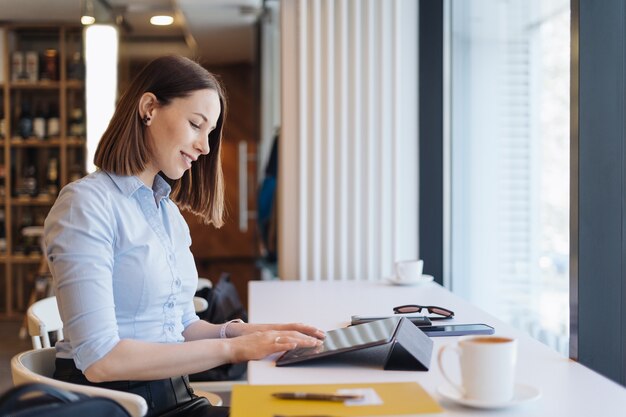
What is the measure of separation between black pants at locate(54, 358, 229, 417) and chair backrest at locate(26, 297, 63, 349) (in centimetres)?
31

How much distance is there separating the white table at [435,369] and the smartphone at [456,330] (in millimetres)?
25

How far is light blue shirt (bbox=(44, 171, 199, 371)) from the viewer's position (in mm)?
1609

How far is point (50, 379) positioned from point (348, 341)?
60 cm

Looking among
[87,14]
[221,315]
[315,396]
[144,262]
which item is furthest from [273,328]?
[87,14]

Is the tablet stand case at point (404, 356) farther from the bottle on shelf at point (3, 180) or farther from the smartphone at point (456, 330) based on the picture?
the bottle on shelf at point (3, 180)

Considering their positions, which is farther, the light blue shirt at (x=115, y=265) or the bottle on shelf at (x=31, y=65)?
the bottle on shelf at (x=31, y=65)

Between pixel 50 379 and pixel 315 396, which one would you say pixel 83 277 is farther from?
pixel 315 396

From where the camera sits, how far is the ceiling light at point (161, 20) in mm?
7101

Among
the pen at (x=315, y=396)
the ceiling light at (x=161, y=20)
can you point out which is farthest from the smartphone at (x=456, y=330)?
the ceiling light at (x=161, y=20)

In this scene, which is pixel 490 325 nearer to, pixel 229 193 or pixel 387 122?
pixel 387 122

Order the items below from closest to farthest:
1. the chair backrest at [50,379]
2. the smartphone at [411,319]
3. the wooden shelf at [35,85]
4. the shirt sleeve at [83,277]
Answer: the chair backrest at [50,379], the shirt sleeve at [83,277], the smartphone at [411,319], the wooden shelf at [35,85]

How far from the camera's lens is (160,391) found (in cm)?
180

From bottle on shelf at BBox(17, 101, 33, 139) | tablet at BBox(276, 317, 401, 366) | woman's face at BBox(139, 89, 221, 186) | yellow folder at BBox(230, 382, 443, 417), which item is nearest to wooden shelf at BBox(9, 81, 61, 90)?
A: bottle on shelf at BBox(17, 101, 33, 139)

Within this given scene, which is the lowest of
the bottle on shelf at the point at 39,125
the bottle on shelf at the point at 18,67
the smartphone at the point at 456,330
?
the smartphone at the point at 456,330
